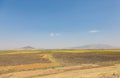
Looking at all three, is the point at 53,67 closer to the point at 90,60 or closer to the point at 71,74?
the point at 71,74

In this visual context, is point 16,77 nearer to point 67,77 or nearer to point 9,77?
point 9,77

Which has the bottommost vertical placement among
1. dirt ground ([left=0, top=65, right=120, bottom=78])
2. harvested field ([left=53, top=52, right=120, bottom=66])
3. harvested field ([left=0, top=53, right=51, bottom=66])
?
dirt ground ([left=0, top=65, right=120, bottom=78])

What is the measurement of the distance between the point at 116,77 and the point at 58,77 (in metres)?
6.51

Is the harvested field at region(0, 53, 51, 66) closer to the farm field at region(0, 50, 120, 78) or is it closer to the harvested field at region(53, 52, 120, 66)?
the farm field at region(0, 50, 120, 78)

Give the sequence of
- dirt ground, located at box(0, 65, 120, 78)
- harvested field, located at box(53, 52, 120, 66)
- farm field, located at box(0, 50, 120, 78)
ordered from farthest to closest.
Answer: harvested field, located at box(53, 52, 120, 66) → farm field, located at box(0, 50, 120, 78) → dirt ground, located at box(0, 65, 120, 78)

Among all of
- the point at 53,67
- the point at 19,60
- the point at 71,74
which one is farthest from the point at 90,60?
the point at 71,74

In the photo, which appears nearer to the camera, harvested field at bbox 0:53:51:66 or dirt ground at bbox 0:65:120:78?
dirt ground at bbox 0:65:120:78

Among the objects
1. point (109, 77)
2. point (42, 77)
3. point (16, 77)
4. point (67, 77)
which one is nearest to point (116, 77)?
point (109, 77)

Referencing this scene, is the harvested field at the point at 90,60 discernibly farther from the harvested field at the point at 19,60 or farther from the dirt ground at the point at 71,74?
the dirt ground at the point at 71,74

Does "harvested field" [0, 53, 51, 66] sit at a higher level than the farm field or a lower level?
higher

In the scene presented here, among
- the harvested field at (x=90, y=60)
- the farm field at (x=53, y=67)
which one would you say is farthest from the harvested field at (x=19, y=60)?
the harvested field at (x=90, y=60)

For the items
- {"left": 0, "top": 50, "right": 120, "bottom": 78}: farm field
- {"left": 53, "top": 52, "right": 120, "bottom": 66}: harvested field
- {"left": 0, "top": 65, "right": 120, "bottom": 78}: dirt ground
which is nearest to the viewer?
{"left": 0, "top": 65, "right": 120, "bottom": 78}: dirt ground

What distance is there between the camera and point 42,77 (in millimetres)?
21234

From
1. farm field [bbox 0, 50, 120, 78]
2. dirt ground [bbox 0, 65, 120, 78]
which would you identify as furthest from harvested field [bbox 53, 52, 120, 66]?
dirt ground [bbox 0, 65, 120, 78]
